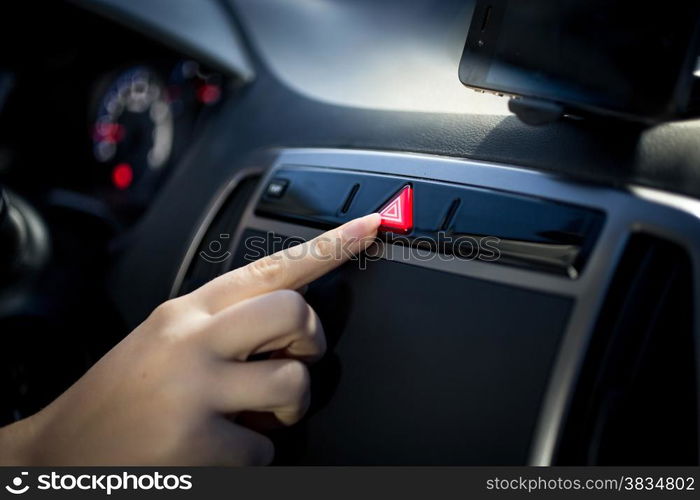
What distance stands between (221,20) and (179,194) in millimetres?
275

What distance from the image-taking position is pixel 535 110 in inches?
25.6

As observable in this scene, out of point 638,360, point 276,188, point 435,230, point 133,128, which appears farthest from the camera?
point 133,128

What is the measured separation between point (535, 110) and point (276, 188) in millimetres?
330

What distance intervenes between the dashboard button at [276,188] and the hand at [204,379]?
0.19m

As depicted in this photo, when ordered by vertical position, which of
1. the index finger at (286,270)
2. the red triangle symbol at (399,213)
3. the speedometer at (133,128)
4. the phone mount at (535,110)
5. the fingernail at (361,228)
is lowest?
the speedometer at (133,128)

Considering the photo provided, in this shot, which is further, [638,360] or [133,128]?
[133,128]

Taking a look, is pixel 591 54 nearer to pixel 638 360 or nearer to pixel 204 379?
pixel 638 360

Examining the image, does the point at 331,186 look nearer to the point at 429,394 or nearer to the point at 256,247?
the point at 256,247

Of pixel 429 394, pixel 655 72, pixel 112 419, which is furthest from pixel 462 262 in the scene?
pixel 112 419

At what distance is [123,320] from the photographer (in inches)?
39.4

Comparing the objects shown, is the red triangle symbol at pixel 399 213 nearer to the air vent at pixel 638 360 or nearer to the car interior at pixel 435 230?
the car interior at pixel 435 230

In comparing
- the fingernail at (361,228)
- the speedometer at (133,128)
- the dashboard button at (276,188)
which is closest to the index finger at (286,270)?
the fingernail at (361,228)

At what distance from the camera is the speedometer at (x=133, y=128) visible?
1.27 m

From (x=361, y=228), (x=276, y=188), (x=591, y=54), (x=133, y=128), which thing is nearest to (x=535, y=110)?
(x=591, y=54)
